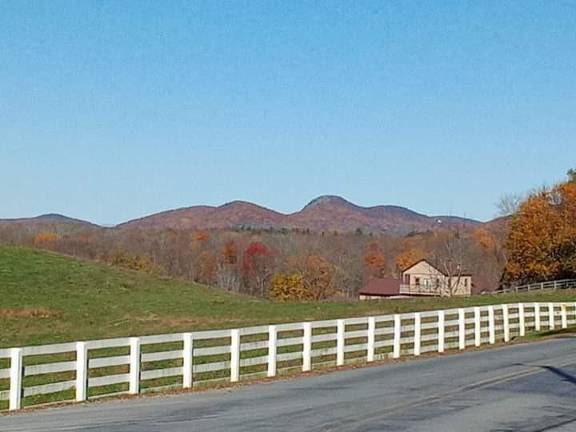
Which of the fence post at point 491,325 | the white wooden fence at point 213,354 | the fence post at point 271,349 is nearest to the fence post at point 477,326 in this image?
the white wooden fence at point 213,354

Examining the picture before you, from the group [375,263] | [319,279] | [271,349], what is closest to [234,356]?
[271,349]

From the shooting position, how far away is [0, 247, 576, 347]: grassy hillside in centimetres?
4034

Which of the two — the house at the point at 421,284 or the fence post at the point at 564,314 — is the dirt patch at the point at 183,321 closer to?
the fence post at the point at 564,314

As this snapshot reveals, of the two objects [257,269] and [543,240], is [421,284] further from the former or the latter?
[257,269]

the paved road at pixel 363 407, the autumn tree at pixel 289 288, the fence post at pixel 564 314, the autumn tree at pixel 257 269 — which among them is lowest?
the paved road at pixel 363 407

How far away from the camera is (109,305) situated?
5047cm

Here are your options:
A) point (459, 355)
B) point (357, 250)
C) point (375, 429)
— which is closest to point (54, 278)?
point (459, 355)

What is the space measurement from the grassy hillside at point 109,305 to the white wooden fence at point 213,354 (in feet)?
25.6

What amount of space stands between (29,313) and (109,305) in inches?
215

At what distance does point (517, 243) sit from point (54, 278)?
49.1m

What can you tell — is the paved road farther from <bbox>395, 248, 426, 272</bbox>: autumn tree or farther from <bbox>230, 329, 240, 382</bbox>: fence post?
<bbox>395, 248, 426, 272</bbox>: autumn tree

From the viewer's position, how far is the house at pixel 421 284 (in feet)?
380

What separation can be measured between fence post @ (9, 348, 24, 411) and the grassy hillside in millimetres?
15679

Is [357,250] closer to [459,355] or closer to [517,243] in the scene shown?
[517,243]
